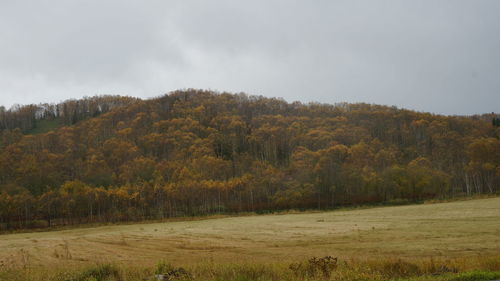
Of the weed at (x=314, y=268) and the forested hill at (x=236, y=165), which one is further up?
the forested hill at (x=236, y=165)

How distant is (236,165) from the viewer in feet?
508

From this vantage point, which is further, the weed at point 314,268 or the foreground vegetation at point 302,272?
the weed at point 314,268

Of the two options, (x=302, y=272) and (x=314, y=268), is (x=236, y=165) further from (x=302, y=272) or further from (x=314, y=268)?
(x=302, y=272)

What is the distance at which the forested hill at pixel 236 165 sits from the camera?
4218 inches

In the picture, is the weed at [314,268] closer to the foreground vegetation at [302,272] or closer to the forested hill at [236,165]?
the foreground vegetation at [302,272]

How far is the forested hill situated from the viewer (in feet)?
351

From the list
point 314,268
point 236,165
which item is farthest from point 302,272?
point 236,165

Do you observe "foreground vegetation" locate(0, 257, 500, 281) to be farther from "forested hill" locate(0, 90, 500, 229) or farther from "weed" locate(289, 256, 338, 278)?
"forested hill" locate(0, 90, 500, 229)

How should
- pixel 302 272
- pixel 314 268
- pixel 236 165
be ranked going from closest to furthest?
pixel 302 272, pixel 314 268, pixel 236 165

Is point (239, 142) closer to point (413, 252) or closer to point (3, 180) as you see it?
point (3, 180)

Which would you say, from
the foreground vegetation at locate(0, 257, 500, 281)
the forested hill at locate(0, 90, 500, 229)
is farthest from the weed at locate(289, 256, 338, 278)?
the forested hill at locate(0, 90, 500, 229)

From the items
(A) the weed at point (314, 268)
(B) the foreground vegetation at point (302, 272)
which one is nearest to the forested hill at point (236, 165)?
(B) the foreground vegetation at point (302, 272)

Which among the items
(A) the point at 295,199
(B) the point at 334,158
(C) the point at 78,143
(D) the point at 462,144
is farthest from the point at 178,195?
(D) the point at 462,144

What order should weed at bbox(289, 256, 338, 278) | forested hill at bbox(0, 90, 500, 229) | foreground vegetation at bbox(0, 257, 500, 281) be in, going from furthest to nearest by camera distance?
forested hill at bbox(0, 90, 500, 229) → weed at bbox(289, 256, 338, 278) → foreground vegetation at bbox(0, 257, 500, 281)
